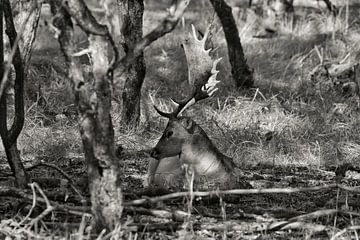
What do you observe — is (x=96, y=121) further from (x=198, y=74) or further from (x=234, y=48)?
(x=234, y=48)

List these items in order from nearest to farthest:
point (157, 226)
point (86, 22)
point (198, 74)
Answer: point (86, 22)
point (157, 226)
point (198, 74)

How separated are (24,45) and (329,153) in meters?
3.40

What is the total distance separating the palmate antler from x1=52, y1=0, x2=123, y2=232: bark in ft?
7.41

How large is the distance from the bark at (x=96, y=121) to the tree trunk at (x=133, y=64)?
346cm

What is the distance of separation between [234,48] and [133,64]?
2.09 meters

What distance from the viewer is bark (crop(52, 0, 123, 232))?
4.21 metres

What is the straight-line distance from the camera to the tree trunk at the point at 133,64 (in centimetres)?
802

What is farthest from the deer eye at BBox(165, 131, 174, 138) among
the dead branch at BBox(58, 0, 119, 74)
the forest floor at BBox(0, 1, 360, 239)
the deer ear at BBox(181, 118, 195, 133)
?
the dead branch at BBox(58, 0, 119, 74)

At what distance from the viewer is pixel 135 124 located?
8.53m

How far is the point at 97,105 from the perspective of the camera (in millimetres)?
4223

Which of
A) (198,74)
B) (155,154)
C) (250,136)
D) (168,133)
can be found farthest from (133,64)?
(155,154)

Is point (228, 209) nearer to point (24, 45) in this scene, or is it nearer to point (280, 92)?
point (24, 45)

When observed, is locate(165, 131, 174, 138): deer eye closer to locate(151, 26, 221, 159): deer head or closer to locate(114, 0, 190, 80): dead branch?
locate(151, 26, 221, 159): deer head

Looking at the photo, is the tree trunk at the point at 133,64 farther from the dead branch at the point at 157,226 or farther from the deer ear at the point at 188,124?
the dead branch at the point at 157,226
